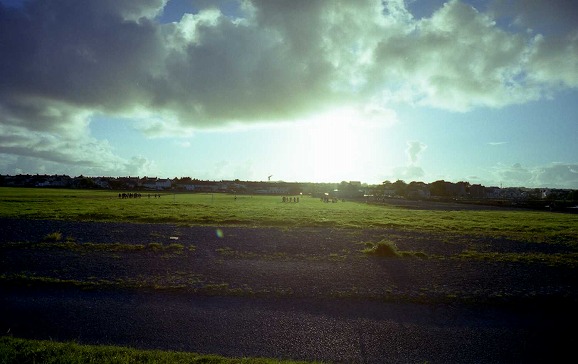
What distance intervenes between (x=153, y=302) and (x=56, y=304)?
286 cm

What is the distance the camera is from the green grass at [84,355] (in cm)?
726

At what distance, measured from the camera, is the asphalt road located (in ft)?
28.0

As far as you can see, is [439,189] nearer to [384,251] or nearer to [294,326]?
[384,251]

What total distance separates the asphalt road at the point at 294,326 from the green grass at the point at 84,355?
1.60 ft

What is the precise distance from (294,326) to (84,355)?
5108mm

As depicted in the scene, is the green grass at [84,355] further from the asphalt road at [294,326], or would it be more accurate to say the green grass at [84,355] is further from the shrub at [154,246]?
the shrub at [154,246]

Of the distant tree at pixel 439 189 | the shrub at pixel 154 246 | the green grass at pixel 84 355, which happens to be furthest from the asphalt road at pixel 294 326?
the distant tree at pixel 439 189

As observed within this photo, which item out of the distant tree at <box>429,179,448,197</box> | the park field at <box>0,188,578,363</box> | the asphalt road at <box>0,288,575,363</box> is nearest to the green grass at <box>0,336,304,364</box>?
the park field at <box>0,188,578,363</box>

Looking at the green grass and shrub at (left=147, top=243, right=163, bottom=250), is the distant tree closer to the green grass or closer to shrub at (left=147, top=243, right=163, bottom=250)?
shrub at (left=147, top=243, right=163, bottom=250)

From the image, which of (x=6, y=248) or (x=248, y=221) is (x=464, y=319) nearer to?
(x=6, y=248)

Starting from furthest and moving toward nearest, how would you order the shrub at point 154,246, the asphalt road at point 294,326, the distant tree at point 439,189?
the distant tree at point 439,189 < the shrub at point 154,246 < the asphalt road at point 294,326

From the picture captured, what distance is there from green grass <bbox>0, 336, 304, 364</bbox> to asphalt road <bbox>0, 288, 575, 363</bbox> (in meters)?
0.49

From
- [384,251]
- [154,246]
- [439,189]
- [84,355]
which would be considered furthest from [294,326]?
[439,189]

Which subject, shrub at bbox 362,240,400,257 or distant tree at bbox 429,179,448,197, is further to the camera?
→ distant tree at bbox 429,179,448,197
